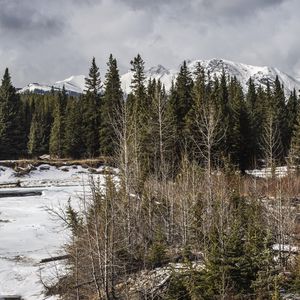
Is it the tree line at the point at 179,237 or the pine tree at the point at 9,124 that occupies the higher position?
the pine tree at the point at 9,124

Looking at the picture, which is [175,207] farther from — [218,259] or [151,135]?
[151,135]

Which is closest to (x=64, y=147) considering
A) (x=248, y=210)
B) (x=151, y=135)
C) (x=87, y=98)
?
(x=87, y=98)

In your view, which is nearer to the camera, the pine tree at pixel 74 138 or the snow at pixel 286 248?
the snow at pixel 286 248

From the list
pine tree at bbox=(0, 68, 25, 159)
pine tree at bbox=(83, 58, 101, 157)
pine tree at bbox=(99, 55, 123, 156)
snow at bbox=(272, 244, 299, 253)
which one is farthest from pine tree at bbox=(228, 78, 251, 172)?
snow at bbox=(272, 244, 299, 253)

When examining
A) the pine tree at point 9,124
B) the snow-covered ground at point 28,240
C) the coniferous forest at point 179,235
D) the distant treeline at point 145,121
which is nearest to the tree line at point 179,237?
the coniferous forest at point 179,235

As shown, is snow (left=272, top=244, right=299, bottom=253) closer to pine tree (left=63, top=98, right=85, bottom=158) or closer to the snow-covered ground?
the snow-covered ground

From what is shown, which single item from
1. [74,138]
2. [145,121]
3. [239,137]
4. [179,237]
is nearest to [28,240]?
[179,237]

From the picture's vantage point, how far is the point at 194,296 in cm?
A: 1077

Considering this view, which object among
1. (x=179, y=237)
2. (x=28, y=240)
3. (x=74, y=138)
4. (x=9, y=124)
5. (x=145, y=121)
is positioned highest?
(x=9, y=124)

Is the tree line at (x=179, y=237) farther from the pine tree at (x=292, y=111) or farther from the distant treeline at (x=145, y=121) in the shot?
the pine tree at (x=292, y=111)

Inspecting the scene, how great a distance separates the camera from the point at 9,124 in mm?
58062

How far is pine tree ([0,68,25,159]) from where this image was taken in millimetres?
57781

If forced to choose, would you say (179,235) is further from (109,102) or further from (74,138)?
(74,138)

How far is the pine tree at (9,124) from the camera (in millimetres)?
57781
